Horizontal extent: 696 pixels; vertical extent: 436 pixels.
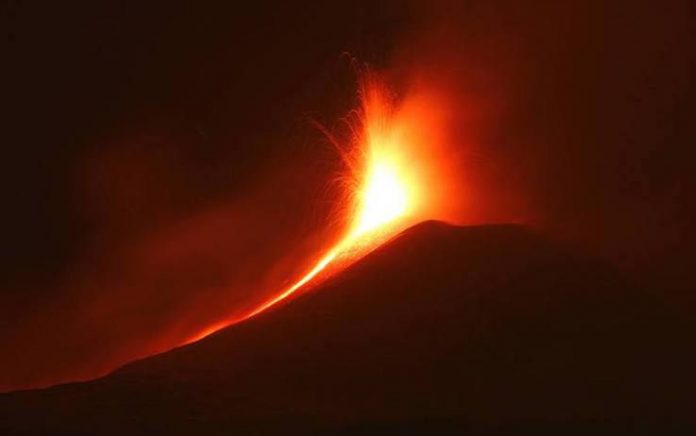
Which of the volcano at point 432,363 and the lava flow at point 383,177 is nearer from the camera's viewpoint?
the volcano at point 432,363

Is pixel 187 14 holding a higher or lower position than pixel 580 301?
higher

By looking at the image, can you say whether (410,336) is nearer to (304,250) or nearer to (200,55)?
(304,250)

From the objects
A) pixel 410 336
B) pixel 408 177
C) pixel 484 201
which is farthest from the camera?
pixel 408 177

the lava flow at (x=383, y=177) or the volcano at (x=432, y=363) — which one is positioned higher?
the lava flow at (x=383, y=177)

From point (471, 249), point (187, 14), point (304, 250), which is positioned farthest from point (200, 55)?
point (471, 249)
